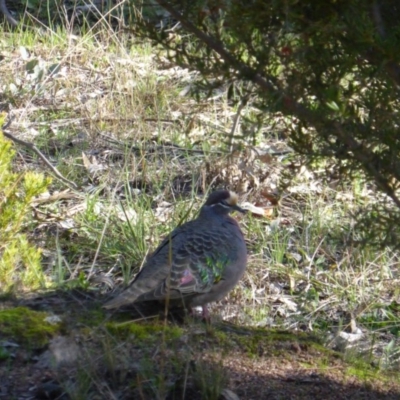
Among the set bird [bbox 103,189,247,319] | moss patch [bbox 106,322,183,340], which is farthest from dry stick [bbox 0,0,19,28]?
moss patch [bbox 106,322,183,340]

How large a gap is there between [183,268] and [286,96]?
5.42ft

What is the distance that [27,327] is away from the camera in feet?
13.9

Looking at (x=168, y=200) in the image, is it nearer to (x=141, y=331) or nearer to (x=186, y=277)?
(x=186, y=277)

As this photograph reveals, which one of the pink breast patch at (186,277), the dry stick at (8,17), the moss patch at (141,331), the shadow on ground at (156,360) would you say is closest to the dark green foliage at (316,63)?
the shadow on ground at (156,360)

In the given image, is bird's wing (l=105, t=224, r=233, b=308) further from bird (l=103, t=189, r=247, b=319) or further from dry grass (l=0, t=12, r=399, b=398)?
dry grass (l=0, t=12, r=399, b=398)

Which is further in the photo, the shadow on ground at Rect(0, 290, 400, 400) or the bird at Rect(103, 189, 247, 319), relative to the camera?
the bird at Rect(103, 189, 247, 319)

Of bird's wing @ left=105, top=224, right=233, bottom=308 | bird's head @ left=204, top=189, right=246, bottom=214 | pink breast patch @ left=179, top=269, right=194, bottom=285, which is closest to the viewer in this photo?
bird's wing @ left=105, top=224, right=233, bottom=308

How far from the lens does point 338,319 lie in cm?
588

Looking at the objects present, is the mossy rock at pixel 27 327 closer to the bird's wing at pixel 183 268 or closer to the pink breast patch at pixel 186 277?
the bird's wing at pixel 183 268

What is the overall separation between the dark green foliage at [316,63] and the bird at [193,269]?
4.30 feet

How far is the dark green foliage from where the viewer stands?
313 cm

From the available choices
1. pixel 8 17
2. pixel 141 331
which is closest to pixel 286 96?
pixel 141 331

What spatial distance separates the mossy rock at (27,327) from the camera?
13.5 feet

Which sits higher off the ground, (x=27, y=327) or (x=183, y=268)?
(x=183, y=268)
